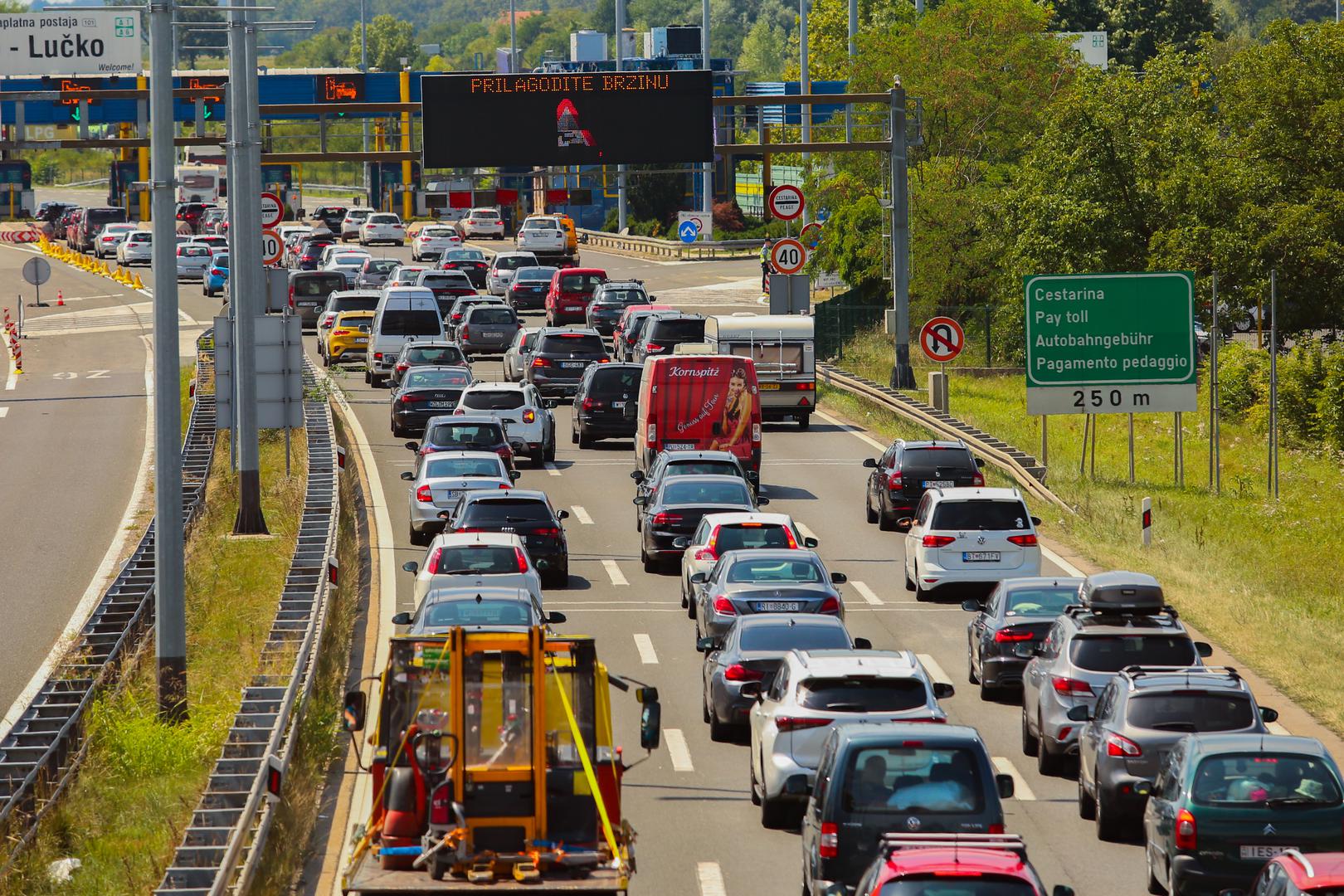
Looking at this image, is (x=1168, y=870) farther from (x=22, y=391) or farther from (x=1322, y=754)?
(x=22, y=391)

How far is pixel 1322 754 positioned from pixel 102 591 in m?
19.7

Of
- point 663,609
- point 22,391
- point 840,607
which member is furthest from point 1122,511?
point 22,391

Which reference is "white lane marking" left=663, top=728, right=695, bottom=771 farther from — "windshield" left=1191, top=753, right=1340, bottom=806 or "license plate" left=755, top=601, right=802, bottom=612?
"windshield" left=1191, top=753, right=1340, bottom=806

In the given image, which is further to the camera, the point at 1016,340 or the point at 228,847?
the point at 1016,340

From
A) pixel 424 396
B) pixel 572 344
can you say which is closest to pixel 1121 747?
pixel 424 396

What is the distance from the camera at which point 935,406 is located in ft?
146

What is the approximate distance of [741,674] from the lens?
20109 millimetres

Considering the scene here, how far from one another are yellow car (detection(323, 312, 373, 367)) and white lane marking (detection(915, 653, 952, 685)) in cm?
3279

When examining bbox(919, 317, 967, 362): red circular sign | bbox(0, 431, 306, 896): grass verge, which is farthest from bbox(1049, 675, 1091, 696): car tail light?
bbox(919, 317, 967, 362): red circular sign

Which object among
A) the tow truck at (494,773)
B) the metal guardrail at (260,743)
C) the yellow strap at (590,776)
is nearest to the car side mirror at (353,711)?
the metal guardrail at (260,743)

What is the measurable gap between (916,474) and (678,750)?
→ 1350 centimetres

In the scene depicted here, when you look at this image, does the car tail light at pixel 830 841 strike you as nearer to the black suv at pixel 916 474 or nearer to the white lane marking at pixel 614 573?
the white lane marking at pixel 614 573

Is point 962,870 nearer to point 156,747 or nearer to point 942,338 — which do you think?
point 156,747

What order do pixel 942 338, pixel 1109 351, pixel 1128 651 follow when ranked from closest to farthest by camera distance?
pixel 1128 651, pixel 1109 351, pixel 942 338
